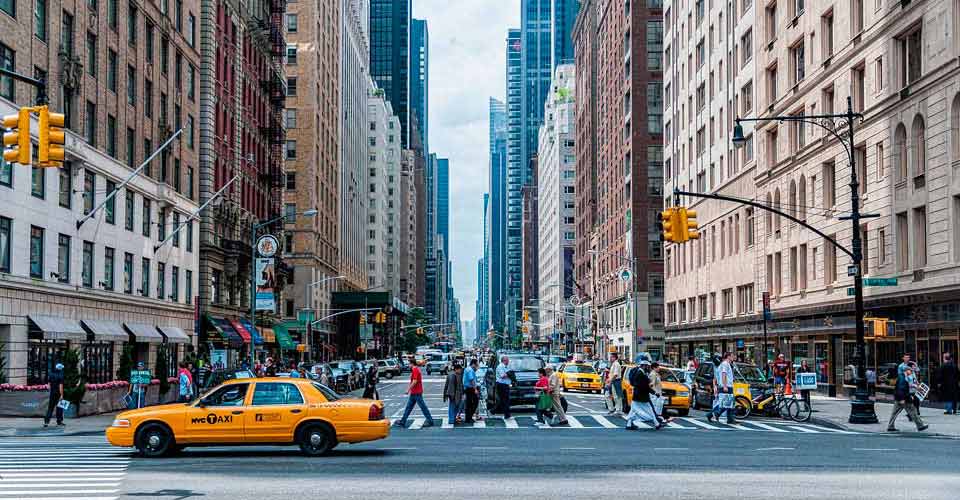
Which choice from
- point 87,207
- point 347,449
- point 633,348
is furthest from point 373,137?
point 347,449

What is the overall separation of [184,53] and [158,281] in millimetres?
13128

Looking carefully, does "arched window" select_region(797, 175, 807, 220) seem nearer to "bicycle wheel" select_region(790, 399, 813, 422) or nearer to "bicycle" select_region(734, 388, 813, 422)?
"bicycle" select_region(734, 388, 813, 422)

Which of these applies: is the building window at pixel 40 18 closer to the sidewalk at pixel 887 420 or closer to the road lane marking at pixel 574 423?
the road lane marking at pixel 574 423

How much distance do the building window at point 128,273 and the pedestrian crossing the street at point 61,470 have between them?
2526 cm

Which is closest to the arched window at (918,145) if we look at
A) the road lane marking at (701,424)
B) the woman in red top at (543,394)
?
the road lane marking at (701,424)

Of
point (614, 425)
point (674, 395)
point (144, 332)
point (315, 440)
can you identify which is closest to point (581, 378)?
point (674, 395)

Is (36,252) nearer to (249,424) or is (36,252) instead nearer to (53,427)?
(53,427)

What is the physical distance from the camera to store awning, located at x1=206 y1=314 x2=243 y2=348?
62.6 meters

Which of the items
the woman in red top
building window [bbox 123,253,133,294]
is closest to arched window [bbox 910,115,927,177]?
the woman in red top

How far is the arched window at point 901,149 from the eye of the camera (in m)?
42.1

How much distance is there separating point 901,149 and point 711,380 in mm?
13404

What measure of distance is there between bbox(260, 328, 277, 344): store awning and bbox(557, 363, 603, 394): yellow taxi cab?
3006 centimetres

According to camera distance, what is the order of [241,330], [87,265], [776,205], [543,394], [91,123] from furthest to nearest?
[241,330]
[776,205]
[91,123]
[87,265]
[543,394]

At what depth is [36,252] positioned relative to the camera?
39875 mm
